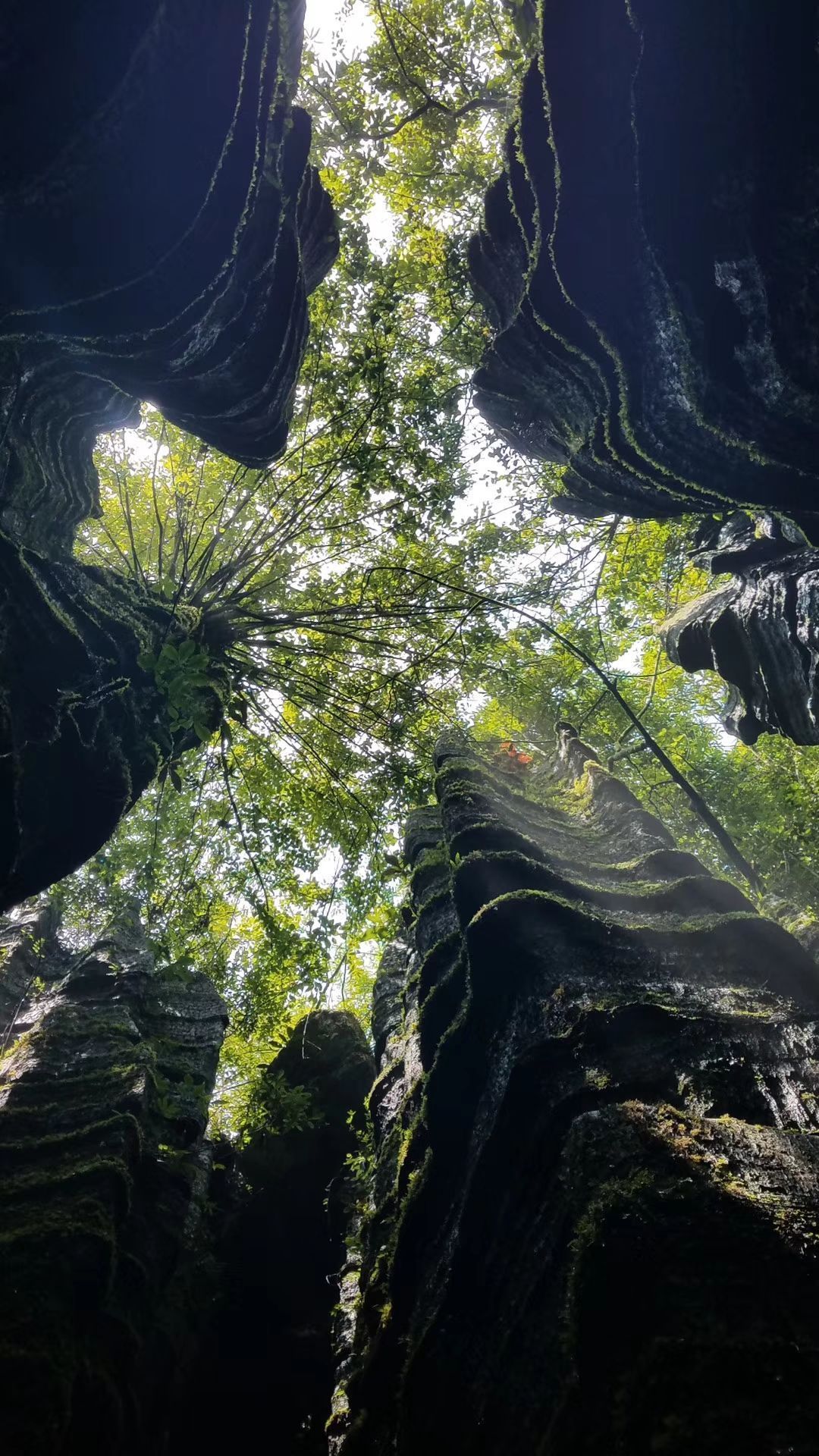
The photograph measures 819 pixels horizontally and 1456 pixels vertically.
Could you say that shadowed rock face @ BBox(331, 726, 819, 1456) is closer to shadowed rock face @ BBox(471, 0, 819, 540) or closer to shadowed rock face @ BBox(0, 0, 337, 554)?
shadowed rock face @ BBox(471, 0, 819, 540)

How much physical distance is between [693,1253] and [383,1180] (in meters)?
3.33

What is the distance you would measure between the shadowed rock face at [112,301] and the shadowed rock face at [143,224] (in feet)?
0.04

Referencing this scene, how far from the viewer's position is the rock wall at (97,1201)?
454 cm

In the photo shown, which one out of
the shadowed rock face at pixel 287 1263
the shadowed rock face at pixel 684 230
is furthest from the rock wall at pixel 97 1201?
the shadowed rock face at pixel 684 230

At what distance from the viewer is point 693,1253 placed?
2406 millimetres

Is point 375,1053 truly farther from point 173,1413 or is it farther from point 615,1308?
point 615,1308

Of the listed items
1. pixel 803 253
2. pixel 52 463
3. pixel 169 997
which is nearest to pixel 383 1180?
pixel 169 997

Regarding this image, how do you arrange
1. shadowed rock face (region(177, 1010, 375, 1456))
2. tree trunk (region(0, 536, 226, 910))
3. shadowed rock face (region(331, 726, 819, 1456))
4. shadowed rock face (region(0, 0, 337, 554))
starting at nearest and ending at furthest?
1. shadowed rock face (region(331, 726, 819, 1456))
2. shadowed rock face (region(0, 0, 337, 554))
3. tree trunk (region(0, 536, 226, 910))
4. shadowed rock face (region(177, 1010, 375, 1456))

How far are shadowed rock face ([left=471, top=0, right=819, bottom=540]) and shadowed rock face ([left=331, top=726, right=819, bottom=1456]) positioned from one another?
326 cm

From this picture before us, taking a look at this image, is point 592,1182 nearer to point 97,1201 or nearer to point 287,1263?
point 97,1201

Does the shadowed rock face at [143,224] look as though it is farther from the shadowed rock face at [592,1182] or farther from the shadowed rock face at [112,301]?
the shadowed rock face at [592,1182]

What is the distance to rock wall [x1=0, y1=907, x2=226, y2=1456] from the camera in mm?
4535

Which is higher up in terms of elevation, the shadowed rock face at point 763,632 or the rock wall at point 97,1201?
the shadowed rock face at point 763,632

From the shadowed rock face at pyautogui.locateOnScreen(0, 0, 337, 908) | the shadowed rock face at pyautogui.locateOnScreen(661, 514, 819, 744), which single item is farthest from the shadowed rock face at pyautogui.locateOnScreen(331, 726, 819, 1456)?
the shadowed rock face at pyautogui.locateOnScreen(0, 0, 337, 908)
